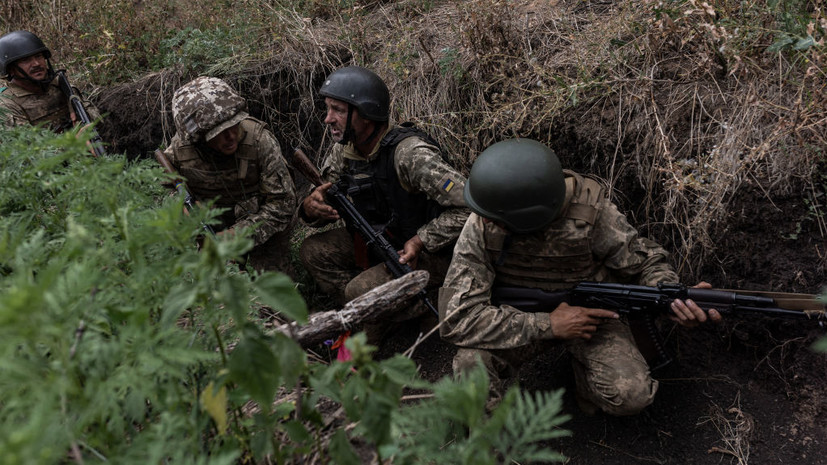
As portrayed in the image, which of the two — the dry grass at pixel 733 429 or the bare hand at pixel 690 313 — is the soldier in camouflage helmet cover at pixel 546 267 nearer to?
the bare hand at pixel 690 313

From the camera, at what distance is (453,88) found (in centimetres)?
504

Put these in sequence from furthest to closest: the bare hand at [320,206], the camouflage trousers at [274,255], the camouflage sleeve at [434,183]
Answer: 1. the camouflage trousers at [274,255]
2. the bare hand at [320,206]
3. the camouflage sleeve at [434,183]

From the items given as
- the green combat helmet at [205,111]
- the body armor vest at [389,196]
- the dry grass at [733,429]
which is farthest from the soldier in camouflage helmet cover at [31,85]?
the dry grass at [733,429]

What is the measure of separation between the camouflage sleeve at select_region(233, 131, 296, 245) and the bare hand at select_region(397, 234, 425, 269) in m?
1.24

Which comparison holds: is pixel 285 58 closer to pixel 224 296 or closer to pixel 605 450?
pixel 605 450

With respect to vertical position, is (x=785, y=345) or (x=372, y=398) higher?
(x=372, y=398)

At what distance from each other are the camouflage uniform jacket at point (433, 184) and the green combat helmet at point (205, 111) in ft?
3.88

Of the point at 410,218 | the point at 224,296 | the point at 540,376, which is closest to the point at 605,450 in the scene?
the point at 540,376

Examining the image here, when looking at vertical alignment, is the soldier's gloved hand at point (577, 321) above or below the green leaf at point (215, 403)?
below

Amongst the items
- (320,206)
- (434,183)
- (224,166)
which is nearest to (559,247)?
(434,183)

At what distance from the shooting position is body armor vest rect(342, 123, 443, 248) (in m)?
4.26

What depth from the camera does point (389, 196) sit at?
4367 mm

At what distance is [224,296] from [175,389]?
0.32 metres

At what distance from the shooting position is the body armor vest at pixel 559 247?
322 centimetres
